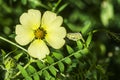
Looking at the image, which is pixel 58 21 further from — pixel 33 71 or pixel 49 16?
pixel 33 71

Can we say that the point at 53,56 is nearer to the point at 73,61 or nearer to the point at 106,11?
the point at 73,61

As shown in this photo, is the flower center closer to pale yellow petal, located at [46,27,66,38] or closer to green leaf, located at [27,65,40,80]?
pale yellow petal, located at [46,27,66,38]

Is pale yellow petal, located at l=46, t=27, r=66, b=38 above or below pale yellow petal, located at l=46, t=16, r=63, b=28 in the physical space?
below

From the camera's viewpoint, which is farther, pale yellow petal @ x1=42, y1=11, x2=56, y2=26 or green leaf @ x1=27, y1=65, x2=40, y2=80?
pale yellow petal @ x1=42, y1=11, x2=56, y2=26

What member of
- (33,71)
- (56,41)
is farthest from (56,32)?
(33,71)

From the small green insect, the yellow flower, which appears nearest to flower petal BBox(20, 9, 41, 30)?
the yellow flower

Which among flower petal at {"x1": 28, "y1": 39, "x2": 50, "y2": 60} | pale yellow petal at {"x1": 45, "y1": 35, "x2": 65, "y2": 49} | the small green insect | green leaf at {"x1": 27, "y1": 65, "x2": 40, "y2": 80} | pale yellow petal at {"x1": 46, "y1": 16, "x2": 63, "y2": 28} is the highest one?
pale yellow petal at {"x1": 46, "y1": 16, "x2": 63, "y2": 28}

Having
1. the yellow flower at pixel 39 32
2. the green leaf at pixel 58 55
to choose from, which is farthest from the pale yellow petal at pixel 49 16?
the green leaf at pixel 58 55

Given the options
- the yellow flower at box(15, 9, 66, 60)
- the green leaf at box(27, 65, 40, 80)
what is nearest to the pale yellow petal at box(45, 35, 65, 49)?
the yellow flower at box(15, 9, 66, 60)
